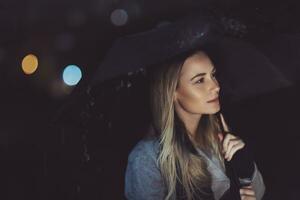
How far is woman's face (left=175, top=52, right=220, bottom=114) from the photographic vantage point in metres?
3.52

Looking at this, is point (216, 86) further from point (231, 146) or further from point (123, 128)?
point (123, 128)

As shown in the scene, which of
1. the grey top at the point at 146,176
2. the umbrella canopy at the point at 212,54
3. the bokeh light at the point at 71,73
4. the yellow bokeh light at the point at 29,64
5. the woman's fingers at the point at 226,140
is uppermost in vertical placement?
the yellow bokeh light at the point at 29,64

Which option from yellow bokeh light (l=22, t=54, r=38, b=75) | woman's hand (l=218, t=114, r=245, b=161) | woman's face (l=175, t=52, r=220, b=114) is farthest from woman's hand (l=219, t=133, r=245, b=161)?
yellow bokeh light (l=22, t=54, r=38, b=75)

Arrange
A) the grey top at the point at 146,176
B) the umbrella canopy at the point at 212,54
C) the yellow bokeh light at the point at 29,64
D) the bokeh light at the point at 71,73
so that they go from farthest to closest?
the yellow bokeh light at the point at 29,64, the bokeh light at the point at 71,73, the grey top at the point at 146,176, the umbrella canopy at the point at 212,54

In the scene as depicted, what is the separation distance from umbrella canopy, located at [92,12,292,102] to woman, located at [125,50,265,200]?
128 mm

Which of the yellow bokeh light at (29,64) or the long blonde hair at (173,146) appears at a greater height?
the yellow bokeh light at (29,64)

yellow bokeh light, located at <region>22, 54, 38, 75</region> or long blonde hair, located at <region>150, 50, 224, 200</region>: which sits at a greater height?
yellow bokeh light, located at <region>22, 54, 38, 75</region>

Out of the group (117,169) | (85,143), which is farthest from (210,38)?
(117,169)

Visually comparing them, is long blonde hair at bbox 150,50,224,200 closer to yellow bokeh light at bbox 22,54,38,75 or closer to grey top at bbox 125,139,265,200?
grey top at bbox 125,139,265,200

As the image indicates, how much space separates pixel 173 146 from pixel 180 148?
2.4 inches

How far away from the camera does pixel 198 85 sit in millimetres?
3568

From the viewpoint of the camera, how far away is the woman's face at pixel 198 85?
352 cm

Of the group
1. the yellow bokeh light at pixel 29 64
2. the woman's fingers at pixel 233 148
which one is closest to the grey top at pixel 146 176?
the woman's fingers at pixel 233 148

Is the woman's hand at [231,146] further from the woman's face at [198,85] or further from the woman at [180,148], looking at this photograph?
the woman's face at [198,85]
